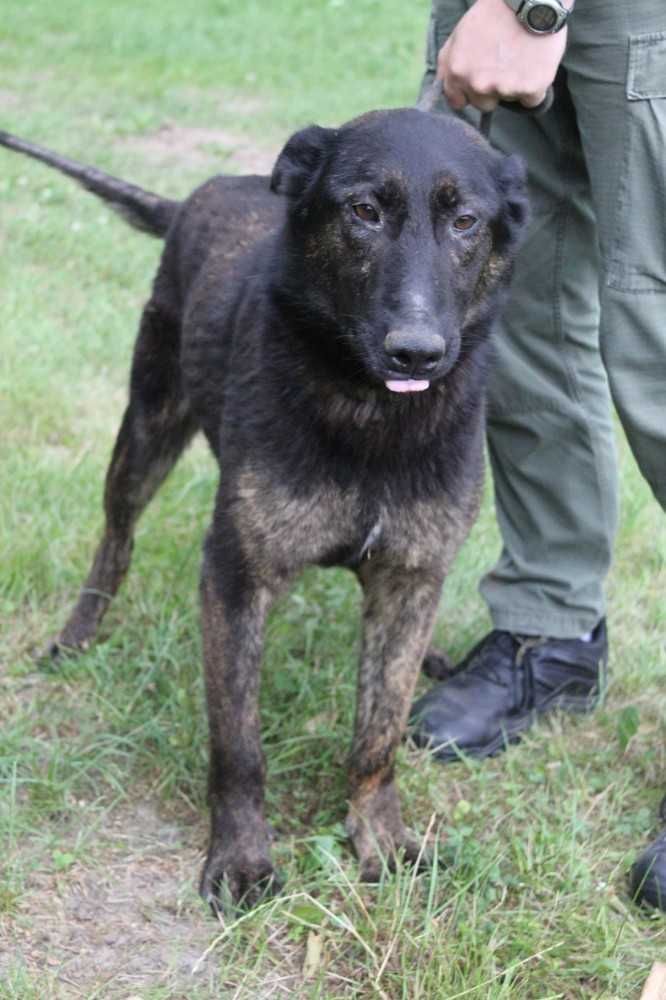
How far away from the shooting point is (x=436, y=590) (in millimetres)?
2951

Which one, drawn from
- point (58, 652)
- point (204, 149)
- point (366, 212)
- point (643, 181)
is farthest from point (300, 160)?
point (204, 149)

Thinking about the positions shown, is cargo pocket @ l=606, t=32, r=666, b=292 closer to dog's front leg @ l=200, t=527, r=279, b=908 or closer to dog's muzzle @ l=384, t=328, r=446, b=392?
dog's muzzle @ l=384, t=328, r=446, b=392

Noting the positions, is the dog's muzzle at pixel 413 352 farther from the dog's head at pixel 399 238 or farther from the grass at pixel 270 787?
the grass at pixel 270 787

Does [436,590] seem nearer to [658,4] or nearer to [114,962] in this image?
[114,962]

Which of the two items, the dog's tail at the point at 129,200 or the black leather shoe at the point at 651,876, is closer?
the black leather shoe at the point at 651,876

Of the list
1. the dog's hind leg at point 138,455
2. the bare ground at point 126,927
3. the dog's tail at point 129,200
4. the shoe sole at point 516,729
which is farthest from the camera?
the dog's tail at point 129,200

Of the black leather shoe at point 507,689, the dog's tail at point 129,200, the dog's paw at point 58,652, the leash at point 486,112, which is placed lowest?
the dog's paw at point 58,652

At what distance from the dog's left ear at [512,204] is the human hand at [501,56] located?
138 millimetres

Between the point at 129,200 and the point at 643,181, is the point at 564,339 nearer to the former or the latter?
the point at 643,181

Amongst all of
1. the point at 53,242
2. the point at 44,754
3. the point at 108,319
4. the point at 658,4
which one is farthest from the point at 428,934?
the point at 53,242

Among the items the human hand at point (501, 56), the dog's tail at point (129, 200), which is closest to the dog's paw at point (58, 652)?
the dog's tail at point (129, 200)

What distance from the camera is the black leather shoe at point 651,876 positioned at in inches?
110

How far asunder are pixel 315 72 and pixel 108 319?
19.8 feet

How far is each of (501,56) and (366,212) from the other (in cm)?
42
